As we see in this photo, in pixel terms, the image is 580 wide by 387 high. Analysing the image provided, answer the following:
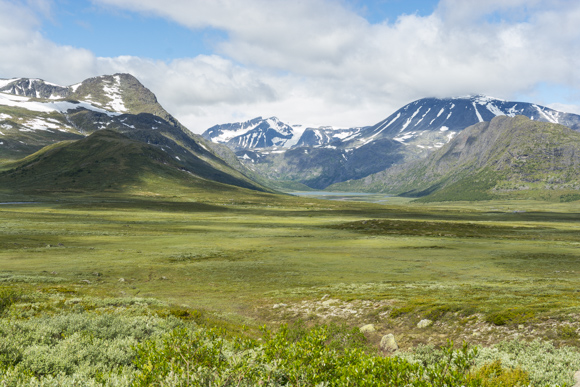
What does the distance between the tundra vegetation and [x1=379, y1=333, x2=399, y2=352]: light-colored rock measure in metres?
0.52

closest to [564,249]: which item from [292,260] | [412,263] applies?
[412,263]

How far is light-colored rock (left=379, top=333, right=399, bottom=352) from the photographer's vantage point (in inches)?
768

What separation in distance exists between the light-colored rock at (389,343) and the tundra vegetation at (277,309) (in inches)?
20.3

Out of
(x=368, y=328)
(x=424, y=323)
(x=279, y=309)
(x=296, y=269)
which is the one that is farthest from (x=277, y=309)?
(x=296, y=269)

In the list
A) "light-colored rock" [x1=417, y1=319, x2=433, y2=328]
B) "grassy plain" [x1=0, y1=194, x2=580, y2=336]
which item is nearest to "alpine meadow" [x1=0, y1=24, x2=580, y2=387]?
"light-colored rock" [x1=417, y1=319, x2=433, y2=328]

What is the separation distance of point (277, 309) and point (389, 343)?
40.7ft

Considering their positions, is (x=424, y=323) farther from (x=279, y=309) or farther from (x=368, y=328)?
(x=279, y=309)

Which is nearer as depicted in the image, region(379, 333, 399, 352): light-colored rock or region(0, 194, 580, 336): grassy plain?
region(379, 333, 399, 352): light-colored rock

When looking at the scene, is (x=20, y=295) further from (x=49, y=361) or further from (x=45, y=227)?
(x=45, y=227)

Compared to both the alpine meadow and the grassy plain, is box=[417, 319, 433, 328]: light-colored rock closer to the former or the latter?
the alpine meadow

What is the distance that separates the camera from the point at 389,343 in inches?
789

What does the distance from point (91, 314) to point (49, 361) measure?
828 cm

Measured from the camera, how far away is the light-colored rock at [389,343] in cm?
1952

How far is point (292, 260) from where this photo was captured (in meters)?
59.5
